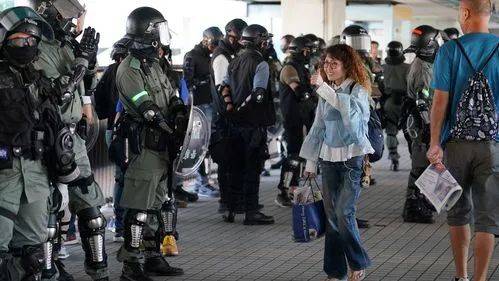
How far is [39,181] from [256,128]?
501 cm

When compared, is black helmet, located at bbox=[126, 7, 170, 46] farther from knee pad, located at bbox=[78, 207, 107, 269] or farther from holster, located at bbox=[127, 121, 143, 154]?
knee pad, located at bbox=[78, 207, 107, 269]

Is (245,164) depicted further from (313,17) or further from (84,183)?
(313,17)

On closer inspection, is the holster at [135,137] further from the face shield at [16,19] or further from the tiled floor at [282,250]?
the face shield at [16,19]

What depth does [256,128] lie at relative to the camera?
11.5 metres

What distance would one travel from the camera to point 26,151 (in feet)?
21.5

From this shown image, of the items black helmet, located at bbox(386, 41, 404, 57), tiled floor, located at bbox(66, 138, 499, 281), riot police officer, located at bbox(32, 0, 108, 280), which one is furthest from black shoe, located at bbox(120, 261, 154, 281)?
black helmet, located at bbox(386, 41, 404, 57)

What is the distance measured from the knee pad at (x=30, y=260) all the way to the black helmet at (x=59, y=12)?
1.75 meters

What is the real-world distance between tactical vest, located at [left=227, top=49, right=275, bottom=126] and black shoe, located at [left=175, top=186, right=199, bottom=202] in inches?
81.5

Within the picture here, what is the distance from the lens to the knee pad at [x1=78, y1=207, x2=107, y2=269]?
758 centimetres

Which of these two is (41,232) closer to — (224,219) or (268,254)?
(268,254)

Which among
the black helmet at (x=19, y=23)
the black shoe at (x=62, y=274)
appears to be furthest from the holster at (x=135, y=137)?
the black helmet at (x=19, y=23)

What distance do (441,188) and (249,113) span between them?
4.58 m

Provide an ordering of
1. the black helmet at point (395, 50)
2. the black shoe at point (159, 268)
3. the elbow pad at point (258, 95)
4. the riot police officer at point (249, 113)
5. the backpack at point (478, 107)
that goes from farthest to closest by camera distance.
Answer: the black helmet at point (395, 50)
the riot police officer at point (249, 113)
the elbow pad at point (258, 95)
the black shoe at point (159, 268)
the backpack at point (478, 107)

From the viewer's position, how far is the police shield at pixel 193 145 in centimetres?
816
